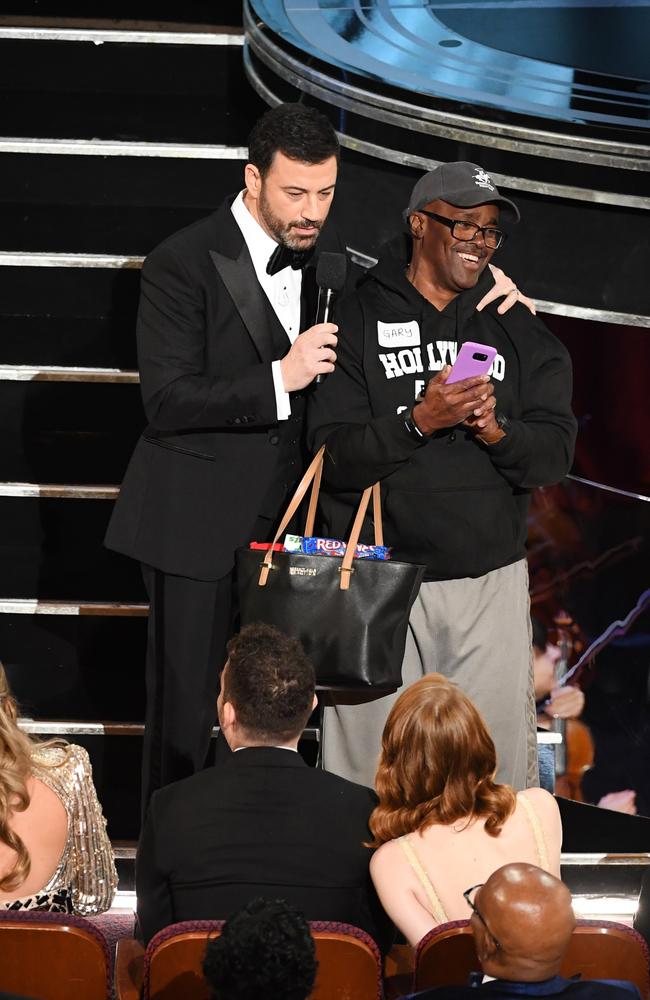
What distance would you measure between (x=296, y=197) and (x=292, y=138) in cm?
12

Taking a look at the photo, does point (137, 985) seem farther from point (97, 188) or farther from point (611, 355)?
point (97, 188)

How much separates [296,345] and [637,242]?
0.92 meters

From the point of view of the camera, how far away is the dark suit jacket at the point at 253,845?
2.45 meters

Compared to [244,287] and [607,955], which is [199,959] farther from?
[244,287]

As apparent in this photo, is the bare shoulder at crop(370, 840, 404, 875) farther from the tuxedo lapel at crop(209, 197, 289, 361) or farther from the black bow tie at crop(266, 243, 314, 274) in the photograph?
the black bow tie at crop(266, 243, 314, 274)

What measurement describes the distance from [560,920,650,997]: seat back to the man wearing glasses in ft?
0.87

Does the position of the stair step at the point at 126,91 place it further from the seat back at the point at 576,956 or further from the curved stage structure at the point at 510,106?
the seat back at the point at 576,956

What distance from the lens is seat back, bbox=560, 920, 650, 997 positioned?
227 cm

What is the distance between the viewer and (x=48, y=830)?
2.70 metres

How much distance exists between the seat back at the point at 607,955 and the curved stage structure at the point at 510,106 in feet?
5.23

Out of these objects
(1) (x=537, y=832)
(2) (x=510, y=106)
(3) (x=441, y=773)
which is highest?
(2) (x=510, y=106)

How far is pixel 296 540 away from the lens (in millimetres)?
3154

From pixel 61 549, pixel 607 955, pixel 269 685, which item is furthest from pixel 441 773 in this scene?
pixel 61 549

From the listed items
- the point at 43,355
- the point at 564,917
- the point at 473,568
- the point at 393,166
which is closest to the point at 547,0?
the point at 393,166
